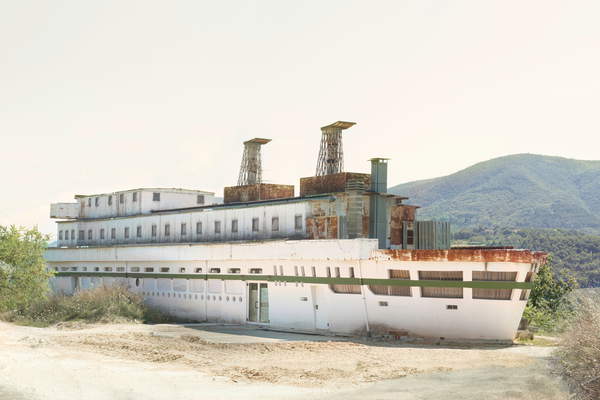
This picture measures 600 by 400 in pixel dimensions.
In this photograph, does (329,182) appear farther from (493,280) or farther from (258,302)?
(493,280)

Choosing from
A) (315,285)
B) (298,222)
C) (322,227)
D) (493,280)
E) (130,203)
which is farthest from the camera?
(130,203)

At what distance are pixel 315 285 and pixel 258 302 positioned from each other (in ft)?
18.6

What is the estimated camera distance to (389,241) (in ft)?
131

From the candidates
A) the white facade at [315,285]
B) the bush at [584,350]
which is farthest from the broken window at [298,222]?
the bush at [584,350]

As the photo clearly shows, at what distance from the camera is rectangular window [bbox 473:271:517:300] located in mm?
29469

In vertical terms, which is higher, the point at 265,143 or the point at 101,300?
the point at 265,143

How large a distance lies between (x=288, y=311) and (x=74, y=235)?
30071 mm

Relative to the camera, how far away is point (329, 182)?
41156 millimetres

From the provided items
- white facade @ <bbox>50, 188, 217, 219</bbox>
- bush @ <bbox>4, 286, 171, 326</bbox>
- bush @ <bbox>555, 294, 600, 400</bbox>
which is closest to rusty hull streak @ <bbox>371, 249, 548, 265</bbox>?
bush @ <bbox>555, 294, 600, 400</bbox>

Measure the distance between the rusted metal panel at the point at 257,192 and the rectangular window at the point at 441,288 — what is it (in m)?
18.8

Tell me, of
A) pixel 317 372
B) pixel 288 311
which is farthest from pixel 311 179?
pixel 317 372

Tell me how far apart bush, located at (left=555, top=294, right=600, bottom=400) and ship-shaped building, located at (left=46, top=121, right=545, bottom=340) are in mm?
10258

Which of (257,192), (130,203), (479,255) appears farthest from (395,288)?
(130,203)

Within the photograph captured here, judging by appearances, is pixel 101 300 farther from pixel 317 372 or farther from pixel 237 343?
pixel 317 372
